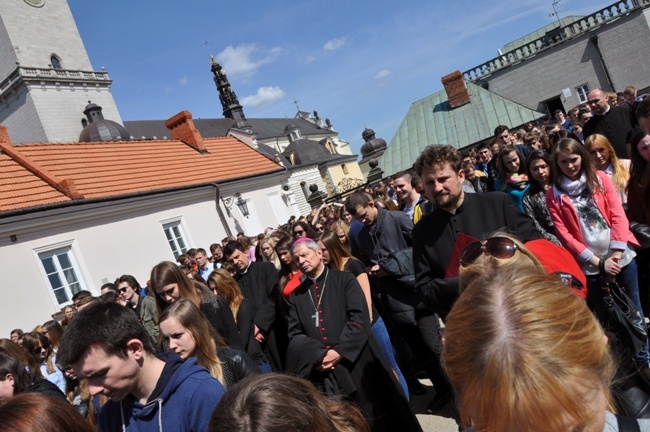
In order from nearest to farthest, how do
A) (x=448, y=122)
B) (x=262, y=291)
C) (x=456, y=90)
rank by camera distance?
(x=262, y=291) → (x=448, y=122) → (x=456, y=90)

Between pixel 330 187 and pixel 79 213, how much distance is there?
54.2 meters

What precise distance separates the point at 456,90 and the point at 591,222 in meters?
21.6

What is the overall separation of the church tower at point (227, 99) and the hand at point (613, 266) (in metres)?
77.9

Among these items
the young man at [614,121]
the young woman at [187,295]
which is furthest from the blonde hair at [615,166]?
the young woman at [187,295]

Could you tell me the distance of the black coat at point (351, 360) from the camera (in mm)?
3943

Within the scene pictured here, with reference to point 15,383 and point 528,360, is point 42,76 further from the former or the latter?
point 528,360

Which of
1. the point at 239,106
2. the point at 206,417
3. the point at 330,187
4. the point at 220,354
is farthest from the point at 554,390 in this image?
the point at 239,106

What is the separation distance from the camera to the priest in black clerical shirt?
155 inches

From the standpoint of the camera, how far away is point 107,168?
18516mm

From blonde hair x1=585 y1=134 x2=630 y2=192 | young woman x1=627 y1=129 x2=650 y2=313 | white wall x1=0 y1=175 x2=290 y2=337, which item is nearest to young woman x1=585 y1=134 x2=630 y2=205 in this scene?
blonde hair x1=585 y1=134 x2=630 y2=192

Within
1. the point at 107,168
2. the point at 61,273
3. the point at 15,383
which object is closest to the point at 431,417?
the point at 15,383

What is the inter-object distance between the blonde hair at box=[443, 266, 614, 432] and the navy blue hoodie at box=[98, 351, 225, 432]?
4.51 feet

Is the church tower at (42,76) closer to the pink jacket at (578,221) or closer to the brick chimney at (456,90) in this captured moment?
the brick chimney at (456,90)

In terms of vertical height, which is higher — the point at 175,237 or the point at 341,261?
the point at 175,237
